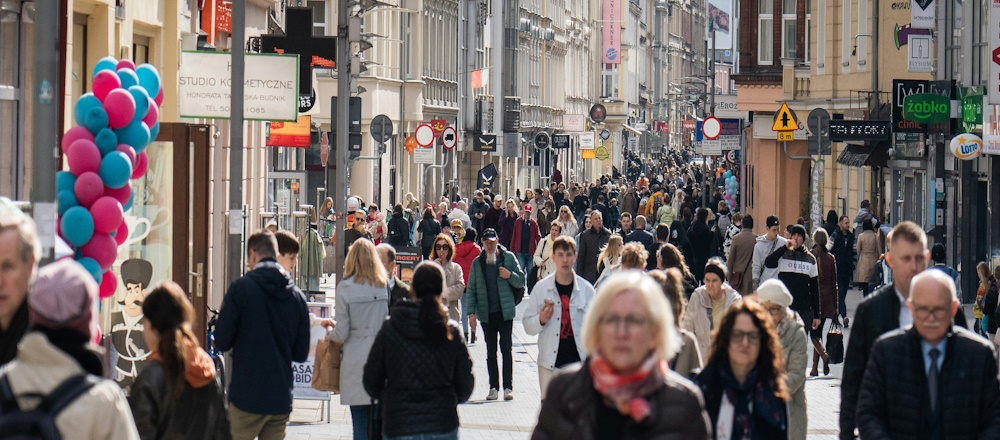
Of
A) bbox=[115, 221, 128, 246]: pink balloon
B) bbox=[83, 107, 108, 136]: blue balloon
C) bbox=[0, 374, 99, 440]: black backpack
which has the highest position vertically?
bbox=[83, 107, 108, 136]: blue balloon

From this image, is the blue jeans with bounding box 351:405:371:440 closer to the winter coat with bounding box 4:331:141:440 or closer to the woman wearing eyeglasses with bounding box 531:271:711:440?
the winter coat with bounding box 4:331:141:440

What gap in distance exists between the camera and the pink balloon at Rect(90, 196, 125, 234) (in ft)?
33.8

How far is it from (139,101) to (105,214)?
892 mm

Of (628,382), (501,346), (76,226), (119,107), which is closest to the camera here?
(628,382)

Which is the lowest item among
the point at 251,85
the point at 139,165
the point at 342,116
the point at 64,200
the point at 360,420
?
the point at 360,420

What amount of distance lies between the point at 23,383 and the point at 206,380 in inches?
78.8

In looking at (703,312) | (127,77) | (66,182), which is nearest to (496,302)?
(703,312)

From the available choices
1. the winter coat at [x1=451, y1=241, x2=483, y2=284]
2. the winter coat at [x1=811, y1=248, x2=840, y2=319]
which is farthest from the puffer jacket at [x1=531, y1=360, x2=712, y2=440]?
the winter coat at [x1=451, y1=241, x2=483, y2=284]

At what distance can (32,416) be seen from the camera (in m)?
5.56

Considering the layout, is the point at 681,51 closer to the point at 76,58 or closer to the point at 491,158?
the point at 491,158

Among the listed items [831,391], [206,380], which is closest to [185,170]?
[206,380]

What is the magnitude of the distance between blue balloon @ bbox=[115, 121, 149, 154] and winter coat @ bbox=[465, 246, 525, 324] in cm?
647

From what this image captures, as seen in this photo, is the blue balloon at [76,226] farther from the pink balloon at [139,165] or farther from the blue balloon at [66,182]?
the pink balloon at [139,165]

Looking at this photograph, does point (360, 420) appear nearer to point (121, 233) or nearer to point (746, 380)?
point (121, 233)
